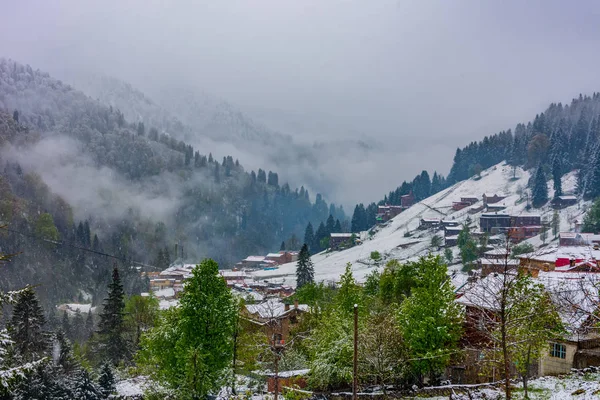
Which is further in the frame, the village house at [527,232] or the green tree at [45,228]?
the green tree at [45,228]

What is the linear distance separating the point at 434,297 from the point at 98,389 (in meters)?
22.0

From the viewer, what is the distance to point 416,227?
6250 inches

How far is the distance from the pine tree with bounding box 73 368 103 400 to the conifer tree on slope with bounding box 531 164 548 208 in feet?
465

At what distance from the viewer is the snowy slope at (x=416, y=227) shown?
12862 centimetres

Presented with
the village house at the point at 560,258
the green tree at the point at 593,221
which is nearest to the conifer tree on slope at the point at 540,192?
the green tree at the point at 593,221

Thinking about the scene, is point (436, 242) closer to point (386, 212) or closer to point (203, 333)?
point (386, 212)

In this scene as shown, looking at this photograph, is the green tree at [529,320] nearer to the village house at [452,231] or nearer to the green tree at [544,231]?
the green tree at [544,231]

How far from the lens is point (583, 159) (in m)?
158

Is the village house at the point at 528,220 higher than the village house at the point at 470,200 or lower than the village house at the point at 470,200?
lower

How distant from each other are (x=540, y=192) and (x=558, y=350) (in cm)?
13532

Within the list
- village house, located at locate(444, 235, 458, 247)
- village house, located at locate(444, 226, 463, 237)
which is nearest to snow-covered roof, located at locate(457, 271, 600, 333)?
village house, located at locate(444, 235, 458, 247)

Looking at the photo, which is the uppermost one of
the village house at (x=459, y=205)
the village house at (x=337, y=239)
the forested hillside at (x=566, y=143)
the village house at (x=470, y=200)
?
the forested hillside at (x=566, y=143)

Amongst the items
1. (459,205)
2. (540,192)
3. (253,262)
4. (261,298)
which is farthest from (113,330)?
(459,205)

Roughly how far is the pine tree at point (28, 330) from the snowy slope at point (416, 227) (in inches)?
2982
